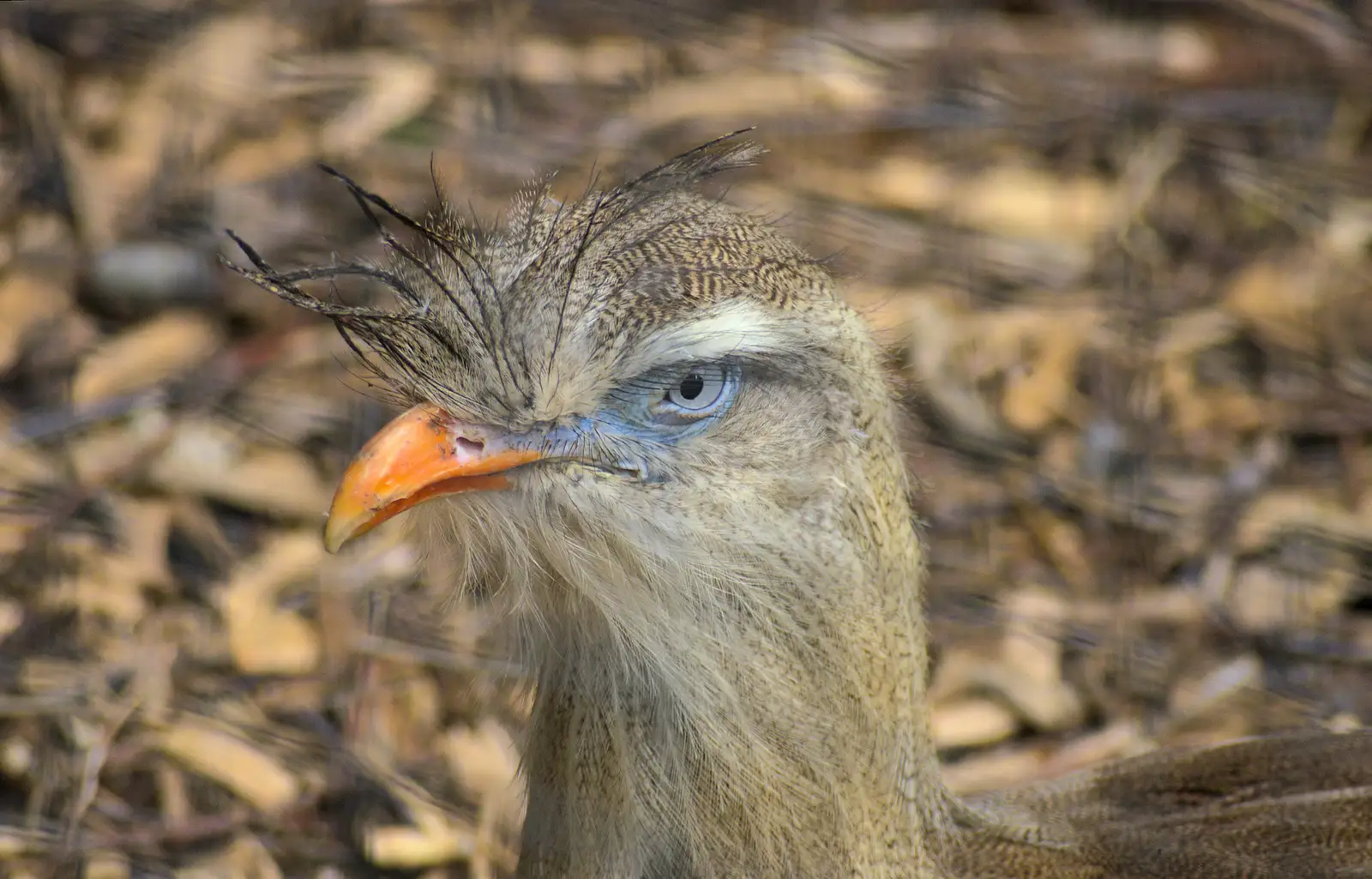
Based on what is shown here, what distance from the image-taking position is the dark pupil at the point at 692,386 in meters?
→ 1.37

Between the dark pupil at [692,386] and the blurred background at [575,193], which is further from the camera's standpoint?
the blurred background at [575,193]

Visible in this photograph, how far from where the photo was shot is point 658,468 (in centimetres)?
137

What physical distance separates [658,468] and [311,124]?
6.68 feet

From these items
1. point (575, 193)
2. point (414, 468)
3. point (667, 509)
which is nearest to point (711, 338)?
point (667, 509)

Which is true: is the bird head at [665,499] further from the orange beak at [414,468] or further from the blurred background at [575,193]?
the blurred background at [575,193]

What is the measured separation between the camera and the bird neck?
1.40 metres

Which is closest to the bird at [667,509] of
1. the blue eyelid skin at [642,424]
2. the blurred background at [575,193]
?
the blue eyelid skin at [642,424]

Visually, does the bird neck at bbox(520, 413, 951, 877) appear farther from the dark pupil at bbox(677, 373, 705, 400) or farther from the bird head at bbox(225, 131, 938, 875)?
the dark pupil at bbox(677, 373, 705, 400)

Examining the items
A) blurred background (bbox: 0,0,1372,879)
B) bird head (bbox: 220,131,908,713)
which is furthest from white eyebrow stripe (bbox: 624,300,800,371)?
blurred background (bbox: 0,0,1372,879)

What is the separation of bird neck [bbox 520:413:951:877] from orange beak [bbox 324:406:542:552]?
14cm

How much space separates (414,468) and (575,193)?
1643mm

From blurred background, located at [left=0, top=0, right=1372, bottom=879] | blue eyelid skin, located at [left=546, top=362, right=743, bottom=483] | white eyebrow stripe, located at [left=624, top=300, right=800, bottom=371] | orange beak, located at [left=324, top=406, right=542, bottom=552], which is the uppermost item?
white eyebrow stripe, located at [left=624, top=300, right=800, bottom=371]

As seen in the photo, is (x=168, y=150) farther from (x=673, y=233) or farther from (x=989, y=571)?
(x=673, y=233)

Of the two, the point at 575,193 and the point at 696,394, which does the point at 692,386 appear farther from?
the point at 575,193
